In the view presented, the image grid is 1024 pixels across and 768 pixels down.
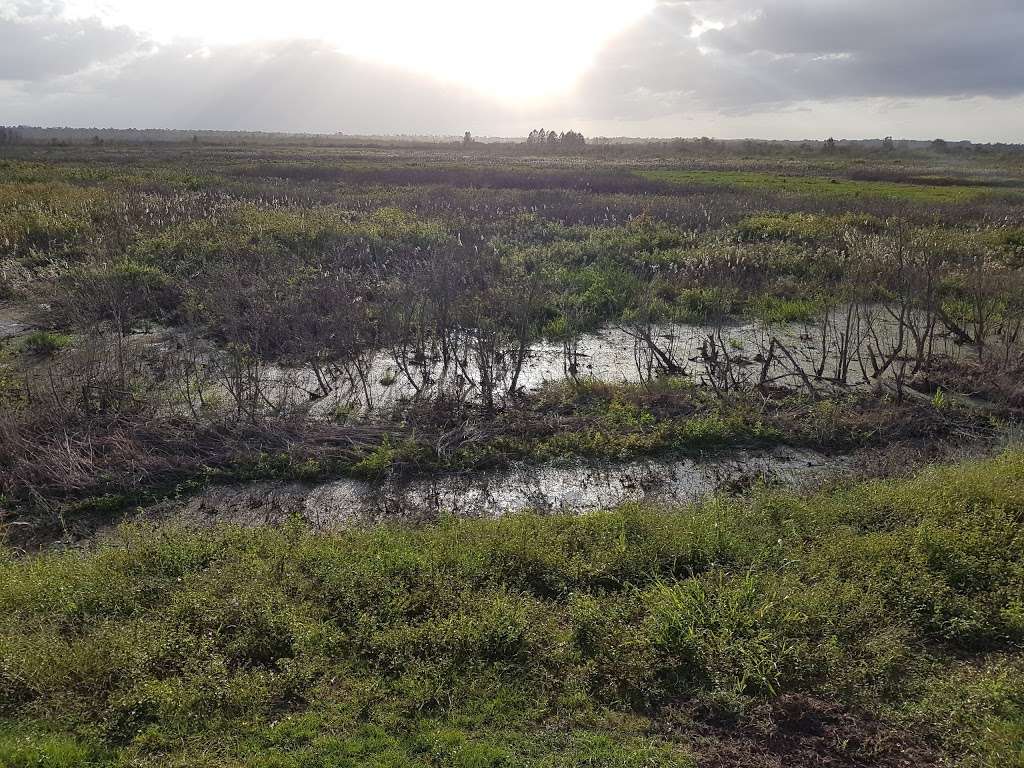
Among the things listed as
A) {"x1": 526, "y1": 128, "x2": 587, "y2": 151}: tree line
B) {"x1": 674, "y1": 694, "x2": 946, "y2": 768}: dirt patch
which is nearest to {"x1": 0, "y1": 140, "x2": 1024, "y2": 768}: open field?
{"x1": 674, "y1": 694, "x2": 946, "y2": 768}: dirt patch

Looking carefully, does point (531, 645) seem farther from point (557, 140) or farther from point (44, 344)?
point (557, 140)

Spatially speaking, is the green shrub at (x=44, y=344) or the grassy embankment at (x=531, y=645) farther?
the green shrub at (x=44, y=344)

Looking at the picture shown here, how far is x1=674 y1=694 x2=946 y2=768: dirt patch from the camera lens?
12.2 ft

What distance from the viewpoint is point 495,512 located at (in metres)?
6.94

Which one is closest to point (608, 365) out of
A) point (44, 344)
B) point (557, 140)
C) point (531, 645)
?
point (531, 645)

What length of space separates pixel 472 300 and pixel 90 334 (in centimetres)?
616

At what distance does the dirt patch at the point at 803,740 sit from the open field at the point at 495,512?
0.02m

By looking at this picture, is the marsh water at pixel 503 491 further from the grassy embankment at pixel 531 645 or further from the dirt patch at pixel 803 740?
the dirt patch at pixel 803 740

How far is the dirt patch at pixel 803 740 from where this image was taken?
3725mm

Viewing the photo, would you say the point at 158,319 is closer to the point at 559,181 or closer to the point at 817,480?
the point at 817,480

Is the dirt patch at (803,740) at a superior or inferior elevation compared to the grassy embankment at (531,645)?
inferior

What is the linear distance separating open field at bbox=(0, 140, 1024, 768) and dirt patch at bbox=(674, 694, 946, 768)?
22 millimetres

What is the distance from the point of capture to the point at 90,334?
9.12 metres

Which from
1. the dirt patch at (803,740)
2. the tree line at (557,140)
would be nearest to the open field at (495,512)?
the dirt patch at (803,740)
